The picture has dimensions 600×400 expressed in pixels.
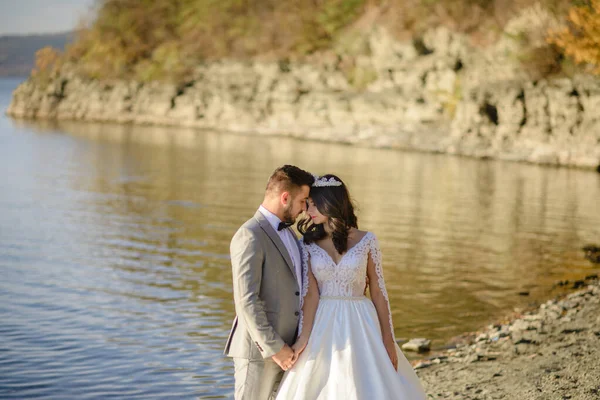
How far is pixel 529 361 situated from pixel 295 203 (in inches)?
170

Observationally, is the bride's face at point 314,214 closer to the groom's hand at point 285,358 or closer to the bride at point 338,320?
the bride at point 338,320

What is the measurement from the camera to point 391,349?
5051 millimetres

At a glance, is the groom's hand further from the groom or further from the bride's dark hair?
the bride's dark hair

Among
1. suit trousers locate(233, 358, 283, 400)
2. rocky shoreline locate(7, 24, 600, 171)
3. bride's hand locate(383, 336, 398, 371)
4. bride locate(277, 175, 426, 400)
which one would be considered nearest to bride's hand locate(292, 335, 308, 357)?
bride locate(277, 175, 426, 400)

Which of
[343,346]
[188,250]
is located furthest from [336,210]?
[188,250]

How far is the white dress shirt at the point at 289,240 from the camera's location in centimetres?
482

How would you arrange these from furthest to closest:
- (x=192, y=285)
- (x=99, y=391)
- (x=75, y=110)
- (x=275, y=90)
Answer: (x=75, y=110)
(x=275, y=90)
(x=192, y=285)
(x=99, y=391)

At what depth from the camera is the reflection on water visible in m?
9.38

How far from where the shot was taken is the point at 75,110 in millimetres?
70688

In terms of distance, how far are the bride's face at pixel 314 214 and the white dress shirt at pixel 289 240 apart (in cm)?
17

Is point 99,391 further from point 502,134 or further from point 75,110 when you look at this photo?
point 75,110

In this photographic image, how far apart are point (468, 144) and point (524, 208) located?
62.8 feet

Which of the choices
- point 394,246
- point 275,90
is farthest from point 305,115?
point 394,246

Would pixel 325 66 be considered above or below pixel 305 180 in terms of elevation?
above
